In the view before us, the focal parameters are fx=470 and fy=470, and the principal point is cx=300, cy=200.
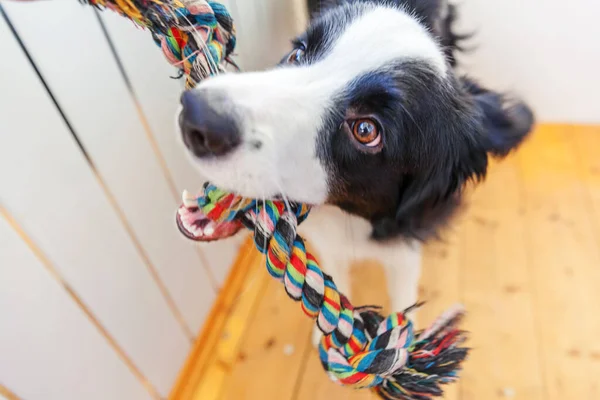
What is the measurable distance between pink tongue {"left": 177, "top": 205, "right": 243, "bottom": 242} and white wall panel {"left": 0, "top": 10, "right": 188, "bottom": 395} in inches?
9.4

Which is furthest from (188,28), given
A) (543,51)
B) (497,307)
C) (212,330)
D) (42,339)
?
(543,51)

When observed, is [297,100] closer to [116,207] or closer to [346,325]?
[346,325]

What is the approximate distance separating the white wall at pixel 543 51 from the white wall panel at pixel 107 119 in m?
1.10

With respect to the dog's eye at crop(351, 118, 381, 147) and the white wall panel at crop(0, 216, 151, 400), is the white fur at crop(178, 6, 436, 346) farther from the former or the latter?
the white wall panel at crop(0, 216, 151, 400)

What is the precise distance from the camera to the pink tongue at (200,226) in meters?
0.72

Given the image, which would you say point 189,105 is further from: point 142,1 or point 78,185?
point 78,185

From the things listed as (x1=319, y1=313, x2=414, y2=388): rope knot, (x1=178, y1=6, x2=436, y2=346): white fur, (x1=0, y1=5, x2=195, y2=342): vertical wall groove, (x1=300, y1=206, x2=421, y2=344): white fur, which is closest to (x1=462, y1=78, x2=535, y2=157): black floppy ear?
(x1=178, y1=6, x2=436, y2=346): white fur

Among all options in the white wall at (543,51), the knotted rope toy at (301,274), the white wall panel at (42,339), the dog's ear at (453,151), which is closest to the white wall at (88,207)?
the white wall panel at (42,339)

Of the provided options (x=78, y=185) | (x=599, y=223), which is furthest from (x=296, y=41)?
(x=599, y=223)

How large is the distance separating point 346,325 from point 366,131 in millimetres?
294

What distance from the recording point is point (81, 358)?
0.94 meters

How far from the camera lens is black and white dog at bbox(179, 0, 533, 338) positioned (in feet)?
2.06

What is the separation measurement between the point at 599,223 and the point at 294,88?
4.66 ft

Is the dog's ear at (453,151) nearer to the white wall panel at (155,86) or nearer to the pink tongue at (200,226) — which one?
the pink tongue at (200,226)
